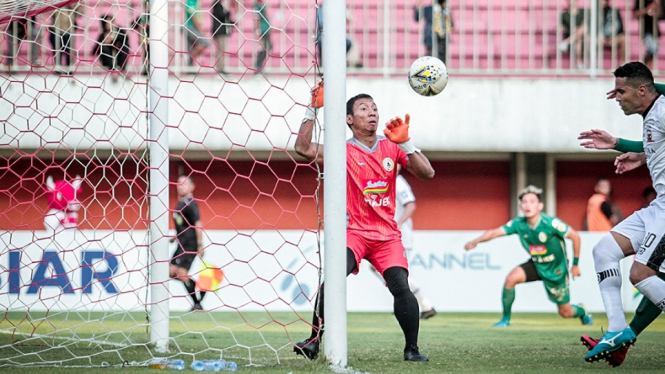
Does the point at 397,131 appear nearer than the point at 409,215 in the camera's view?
Yes

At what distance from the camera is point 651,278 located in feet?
18.3

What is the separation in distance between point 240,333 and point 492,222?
888cm

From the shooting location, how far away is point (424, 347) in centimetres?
712

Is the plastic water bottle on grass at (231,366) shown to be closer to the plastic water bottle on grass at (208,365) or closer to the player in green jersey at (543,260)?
the plastic water bottle on grass at (208,365)

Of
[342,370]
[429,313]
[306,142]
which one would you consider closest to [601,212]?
[429,313]

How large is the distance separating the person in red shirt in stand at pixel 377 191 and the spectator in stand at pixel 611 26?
10383 millimetres

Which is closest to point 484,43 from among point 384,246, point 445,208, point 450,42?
point 450,42

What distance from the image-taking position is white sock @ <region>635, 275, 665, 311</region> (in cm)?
555

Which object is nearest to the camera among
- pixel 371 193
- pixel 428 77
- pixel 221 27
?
pixel 371 193

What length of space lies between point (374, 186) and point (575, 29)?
1062 centimetres

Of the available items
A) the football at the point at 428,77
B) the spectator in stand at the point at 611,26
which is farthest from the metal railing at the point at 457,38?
the football at the point at 428,77

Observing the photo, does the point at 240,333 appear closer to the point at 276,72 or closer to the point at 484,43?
the point at 276,72

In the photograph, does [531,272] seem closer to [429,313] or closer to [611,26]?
[429,313]

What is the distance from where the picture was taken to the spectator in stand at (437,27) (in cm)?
1511
